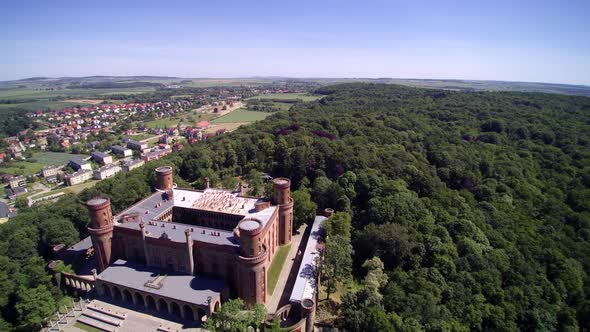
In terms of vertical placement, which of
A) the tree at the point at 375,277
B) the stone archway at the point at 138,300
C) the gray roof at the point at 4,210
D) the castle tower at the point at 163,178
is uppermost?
the castle tower at the point at 163,178

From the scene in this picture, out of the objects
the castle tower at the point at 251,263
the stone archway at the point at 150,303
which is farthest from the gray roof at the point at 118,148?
the castle tower at the point at 251,263

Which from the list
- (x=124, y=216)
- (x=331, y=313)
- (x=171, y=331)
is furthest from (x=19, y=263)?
(x=331, y=313)

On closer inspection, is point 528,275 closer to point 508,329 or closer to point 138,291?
point 508,329

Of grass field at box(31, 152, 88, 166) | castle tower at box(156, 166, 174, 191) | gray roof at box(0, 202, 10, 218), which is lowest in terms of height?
gray roof at box(0, 202, 10, 218)

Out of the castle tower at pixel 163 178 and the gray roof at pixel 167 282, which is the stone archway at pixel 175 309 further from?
the castle tower at pixel 163 178

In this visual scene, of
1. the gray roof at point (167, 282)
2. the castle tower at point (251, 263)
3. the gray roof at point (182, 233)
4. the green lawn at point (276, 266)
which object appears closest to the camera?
the castle tower at point (251, 263)

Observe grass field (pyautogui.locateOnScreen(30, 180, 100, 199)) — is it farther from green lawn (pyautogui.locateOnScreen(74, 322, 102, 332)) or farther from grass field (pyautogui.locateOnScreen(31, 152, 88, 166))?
green lawn (pyautogui.locateOnScreen(74, 322, 102, 332))

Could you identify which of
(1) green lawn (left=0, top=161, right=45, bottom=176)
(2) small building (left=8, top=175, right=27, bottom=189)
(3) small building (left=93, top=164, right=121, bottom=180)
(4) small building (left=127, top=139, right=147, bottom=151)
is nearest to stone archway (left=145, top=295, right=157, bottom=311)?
(3) small building (left=93, top=164, right=121, bottom=180)
